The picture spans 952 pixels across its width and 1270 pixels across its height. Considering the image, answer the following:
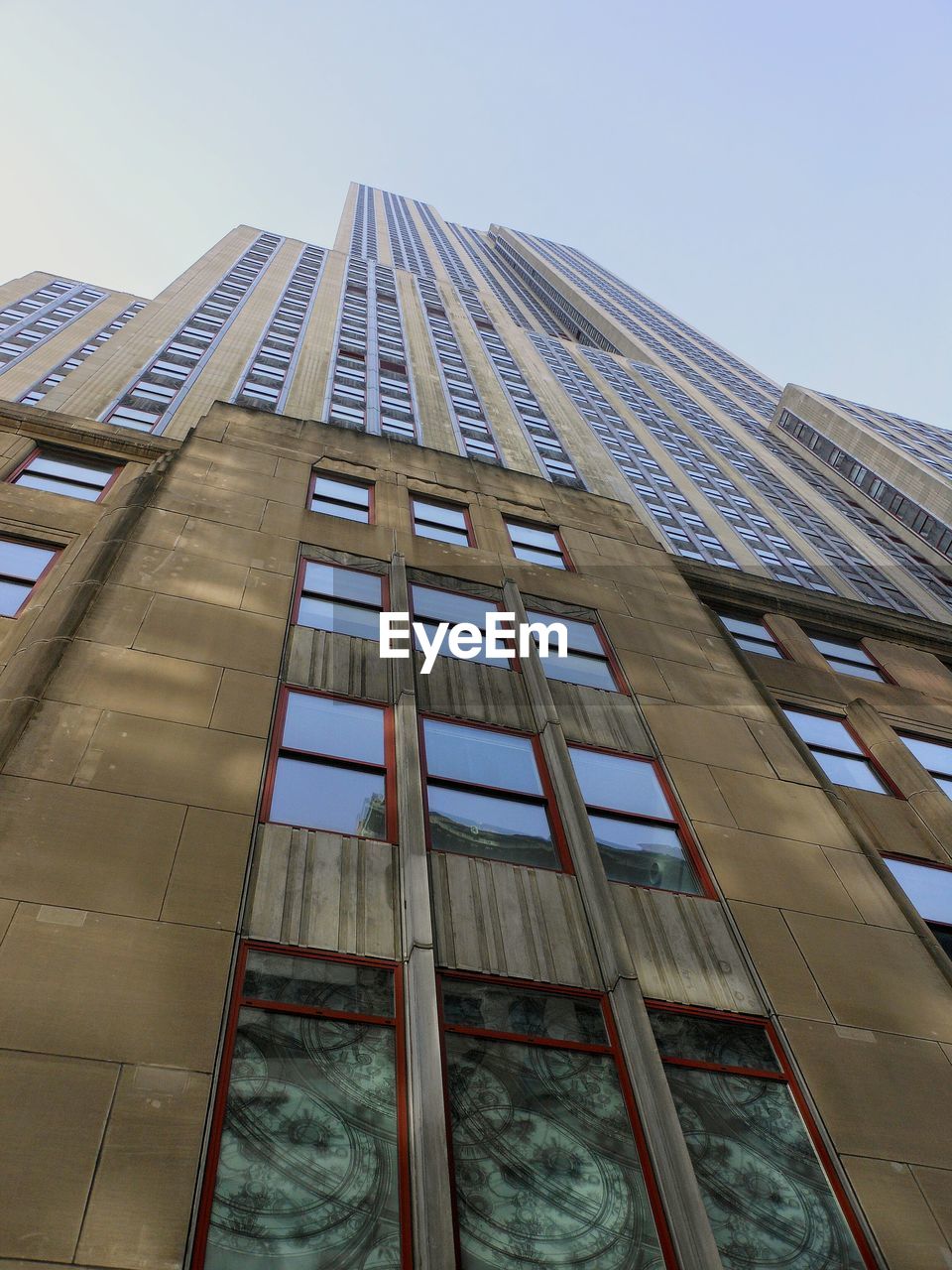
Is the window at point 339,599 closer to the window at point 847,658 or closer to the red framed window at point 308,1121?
the red framed window at point 308,1121

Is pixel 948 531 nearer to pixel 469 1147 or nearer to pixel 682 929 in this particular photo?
pixel 682 929

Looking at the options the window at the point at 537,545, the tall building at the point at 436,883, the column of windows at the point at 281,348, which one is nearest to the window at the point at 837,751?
the tall building at the point at 436,883

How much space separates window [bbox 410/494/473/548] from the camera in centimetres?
1847

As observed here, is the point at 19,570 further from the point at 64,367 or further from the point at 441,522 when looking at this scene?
the point at 64,367

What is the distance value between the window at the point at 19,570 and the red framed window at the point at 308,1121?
7731mm

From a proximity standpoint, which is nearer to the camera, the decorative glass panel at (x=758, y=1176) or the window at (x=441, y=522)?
the decorative glass panel at (x=758, y=1176)

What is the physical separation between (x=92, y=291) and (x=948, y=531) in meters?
63.1

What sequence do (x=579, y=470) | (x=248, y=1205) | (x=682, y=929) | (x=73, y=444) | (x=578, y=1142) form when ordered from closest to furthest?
(x=248, y=1205) < (x=578, y=1142) < (x=682, y=929) < (x=73, y=444) < (x=579, y=470)

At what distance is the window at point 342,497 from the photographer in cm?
1769

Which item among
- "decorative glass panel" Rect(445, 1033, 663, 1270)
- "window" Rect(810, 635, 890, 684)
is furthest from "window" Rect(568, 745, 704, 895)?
"window" Rect(810, 635, 890, 684)

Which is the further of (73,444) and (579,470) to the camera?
(579,470)

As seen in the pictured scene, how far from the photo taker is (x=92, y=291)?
197 ft

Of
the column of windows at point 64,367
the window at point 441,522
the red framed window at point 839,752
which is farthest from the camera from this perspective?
the column of windows at point 64,367

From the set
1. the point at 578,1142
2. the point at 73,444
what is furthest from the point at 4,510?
the point at 578,1142
